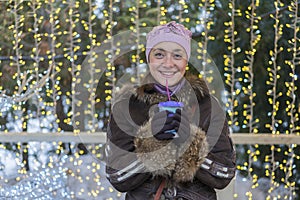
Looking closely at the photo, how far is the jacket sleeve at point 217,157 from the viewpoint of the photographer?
152 cm

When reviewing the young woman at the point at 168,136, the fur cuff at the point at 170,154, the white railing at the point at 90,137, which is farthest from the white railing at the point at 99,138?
the fur cuff at the point at 170,154

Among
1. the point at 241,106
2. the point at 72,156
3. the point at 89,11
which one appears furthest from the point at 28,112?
the point at 241,106

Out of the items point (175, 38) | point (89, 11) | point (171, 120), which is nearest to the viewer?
point (171, 120)

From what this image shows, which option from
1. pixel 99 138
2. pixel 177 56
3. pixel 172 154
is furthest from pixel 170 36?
pixel 99 138

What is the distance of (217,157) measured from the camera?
60.4 inches

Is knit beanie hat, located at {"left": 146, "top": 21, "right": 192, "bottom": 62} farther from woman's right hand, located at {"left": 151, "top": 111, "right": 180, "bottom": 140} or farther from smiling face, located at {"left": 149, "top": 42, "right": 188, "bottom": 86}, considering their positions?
woman's right hand, located at {"left": 151, "top": 111, "right": 180, "bottom": 140}

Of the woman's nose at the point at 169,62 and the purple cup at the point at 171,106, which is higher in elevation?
the woman's nose at the point at 169,62

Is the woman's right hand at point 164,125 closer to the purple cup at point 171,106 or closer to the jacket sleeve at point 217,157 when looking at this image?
the purple cup at point 171,106

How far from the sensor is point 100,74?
261 centimetres

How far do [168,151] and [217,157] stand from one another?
0.15 meters

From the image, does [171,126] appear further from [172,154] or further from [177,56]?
[177,56]

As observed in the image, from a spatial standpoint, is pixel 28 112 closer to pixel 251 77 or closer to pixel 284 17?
pixel 251 77

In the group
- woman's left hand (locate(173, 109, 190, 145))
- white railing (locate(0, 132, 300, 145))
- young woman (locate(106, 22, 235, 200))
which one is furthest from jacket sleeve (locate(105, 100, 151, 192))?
white railing (locate(0, 132, 300, 145))

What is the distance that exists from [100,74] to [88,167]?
46 cm
